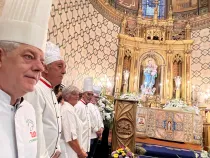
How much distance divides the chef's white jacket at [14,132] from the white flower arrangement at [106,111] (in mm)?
4348

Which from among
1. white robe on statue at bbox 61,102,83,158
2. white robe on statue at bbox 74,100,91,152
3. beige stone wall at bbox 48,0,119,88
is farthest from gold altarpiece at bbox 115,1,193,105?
white robe on statue at bbox 61,102,83,158

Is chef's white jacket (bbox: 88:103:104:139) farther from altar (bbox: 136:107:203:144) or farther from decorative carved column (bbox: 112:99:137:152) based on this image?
altar (bbox: 136:107:203:144)

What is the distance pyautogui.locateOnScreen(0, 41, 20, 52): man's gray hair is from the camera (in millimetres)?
1004

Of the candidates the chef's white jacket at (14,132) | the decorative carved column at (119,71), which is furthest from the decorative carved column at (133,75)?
the chef's white jacket at (14,132)

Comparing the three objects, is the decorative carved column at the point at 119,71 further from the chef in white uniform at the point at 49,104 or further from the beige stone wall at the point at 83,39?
the chef in white uniform at the point at 49,104

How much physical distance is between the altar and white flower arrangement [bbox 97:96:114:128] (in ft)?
6.33

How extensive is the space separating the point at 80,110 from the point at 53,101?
155cm

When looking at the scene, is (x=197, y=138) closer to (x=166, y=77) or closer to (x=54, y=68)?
(x=166, y=77)

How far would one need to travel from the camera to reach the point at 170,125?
6949 millimetres

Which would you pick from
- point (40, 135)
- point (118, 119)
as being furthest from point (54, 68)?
point (118, 119)

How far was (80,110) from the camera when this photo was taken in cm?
340

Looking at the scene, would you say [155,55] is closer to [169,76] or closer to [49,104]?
[169,76]

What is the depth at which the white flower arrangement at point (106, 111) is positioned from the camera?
5.35 metres

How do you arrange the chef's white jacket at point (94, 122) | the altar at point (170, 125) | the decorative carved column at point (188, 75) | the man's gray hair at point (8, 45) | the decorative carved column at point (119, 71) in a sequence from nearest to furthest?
the man's gray hair at point (8, 45) → the chef's white jacket at point (94, 122) → the altar at point (170, 125) → the decorative carved column at point (188, 75) → the decorative carved column at point (119, 71)
